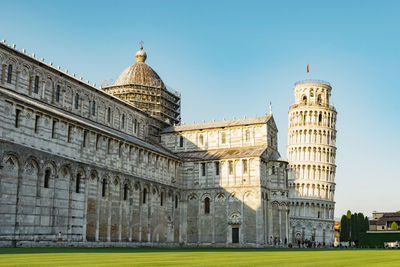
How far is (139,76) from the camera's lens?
71062 millimetres

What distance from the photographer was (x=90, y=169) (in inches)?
1693

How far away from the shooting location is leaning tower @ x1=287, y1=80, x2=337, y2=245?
291ft

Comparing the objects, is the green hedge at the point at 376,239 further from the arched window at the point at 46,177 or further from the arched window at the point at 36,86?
the arched window at the point at 36,86

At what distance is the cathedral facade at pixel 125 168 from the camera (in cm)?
3619

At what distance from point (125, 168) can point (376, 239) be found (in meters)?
42.7

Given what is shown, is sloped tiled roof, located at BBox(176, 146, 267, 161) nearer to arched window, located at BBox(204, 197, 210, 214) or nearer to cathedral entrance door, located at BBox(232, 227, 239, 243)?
arched window, located at BBox(204, 197, 210, 214)

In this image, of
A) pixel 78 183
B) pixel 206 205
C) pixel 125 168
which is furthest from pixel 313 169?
pixel 78 183

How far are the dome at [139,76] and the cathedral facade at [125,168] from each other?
0.67 feet

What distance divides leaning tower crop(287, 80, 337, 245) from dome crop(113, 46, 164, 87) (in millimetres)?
31515

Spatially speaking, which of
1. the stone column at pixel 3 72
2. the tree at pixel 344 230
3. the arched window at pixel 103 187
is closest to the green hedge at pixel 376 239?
the tree at pixel 344 230

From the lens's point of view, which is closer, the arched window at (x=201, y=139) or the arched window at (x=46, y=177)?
the arched window at (x=46, y=177)

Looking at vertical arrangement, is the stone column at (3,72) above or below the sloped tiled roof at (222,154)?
above

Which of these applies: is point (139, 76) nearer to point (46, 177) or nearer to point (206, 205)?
point (206, 205)

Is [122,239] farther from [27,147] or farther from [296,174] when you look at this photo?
[296,174]
